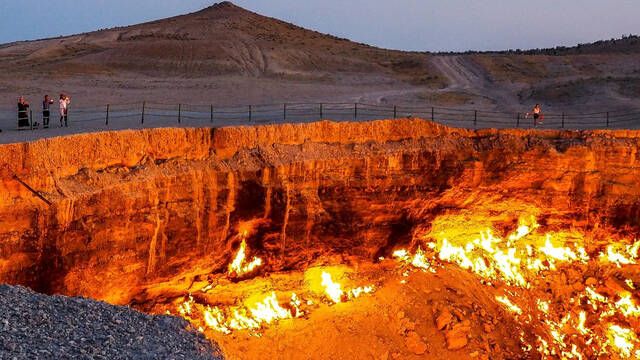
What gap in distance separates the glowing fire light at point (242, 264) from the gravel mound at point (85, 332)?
6372 mm

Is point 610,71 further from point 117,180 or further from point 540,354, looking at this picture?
point 117,180

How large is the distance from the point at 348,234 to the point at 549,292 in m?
6.44

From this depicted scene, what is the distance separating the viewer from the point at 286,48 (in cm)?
5428

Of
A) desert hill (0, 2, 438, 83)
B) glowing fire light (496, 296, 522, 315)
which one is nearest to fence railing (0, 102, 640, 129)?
glowing fire light (496, 296, 522, 315)

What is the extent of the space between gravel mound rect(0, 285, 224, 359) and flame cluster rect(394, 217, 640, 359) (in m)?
10.1

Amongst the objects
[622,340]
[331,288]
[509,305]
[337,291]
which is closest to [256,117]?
[331,288]

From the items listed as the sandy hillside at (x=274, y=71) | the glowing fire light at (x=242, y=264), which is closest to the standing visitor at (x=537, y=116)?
the sandy hillside at (x=274, y=71)

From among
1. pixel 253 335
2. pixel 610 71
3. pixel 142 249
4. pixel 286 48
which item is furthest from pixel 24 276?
pixel 610 71

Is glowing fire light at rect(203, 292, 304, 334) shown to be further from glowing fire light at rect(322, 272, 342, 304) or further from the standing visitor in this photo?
the standing visitor

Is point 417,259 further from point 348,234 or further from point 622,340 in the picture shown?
point 622,340

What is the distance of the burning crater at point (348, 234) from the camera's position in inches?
549

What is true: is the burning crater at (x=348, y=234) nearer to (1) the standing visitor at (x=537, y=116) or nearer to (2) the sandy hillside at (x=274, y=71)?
(1) the standing visitor at (x=537, y=116)

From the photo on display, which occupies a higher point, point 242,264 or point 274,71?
point 274,71

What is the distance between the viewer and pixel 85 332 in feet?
29.5
